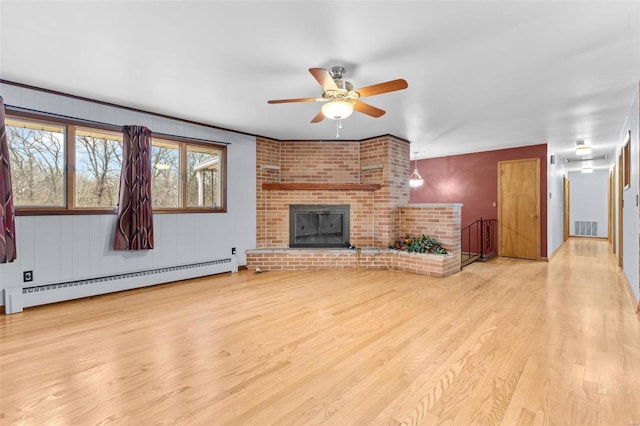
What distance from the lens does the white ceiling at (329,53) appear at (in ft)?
6.36

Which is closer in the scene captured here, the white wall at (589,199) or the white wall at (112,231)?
the white wall at (112,231)

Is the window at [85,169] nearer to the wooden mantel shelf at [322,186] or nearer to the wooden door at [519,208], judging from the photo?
the wooden mantel shelf at [322,186]

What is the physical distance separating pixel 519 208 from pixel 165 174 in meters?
6.45

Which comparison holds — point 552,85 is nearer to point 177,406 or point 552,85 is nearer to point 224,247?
point 177,406

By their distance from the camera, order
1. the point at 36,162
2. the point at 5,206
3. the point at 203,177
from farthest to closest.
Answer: the point at 203,177, the point at 36,162, the point at 5,206

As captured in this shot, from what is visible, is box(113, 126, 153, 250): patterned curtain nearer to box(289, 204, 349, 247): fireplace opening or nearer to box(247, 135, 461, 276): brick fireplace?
box(247, 135, 461, 276): brick fireplace

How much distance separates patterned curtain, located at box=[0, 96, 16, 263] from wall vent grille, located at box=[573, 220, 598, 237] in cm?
1334

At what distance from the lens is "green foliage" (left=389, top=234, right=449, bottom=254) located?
4.80 m

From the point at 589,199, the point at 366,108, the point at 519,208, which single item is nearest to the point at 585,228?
the point at 589,199

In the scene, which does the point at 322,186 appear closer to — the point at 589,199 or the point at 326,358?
the point at 326,358

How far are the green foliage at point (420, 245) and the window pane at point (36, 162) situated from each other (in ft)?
15.2

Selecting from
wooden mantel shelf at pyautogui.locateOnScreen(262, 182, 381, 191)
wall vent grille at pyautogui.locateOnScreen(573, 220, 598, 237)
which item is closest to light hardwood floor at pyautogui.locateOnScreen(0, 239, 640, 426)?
wooden mantel shelf at pyautogui.locateOnScreen(262, 182, 381, 191)

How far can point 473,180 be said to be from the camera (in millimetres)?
6758

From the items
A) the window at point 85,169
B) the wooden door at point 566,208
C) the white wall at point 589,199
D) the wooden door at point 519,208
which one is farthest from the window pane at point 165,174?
the white wall at point 589,199
